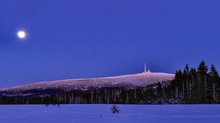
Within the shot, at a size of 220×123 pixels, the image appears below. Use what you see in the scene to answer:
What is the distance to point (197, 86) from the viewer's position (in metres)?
74.7

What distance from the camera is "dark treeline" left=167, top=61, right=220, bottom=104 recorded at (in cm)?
7338

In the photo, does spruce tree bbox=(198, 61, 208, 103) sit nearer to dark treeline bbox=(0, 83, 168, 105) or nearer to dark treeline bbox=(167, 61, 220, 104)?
dark treeline bbox=(167, 61, 220, 104)

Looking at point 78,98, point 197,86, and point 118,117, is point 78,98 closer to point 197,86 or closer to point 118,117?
point 197,86

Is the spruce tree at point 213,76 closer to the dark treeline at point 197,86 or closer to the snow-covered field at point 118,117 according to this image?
the dark treeline at point 197,86

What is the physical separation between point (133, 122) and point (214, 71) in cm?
6619

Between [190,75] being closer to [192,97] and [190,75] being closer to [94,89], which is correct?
[192,97]

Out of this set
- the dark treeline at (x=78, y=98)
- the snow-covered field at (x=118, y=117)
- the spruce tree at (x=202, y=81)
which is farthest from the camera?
the dark treeline at (x=78, y=98)

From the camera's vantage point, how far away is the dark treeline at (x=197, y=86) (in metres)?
73.4

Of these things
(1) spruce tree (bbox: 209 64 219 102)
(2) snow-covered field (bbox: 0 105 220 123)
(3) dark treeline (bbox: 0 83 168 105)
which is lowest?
(3) dark treeline (bbox: 0 83 168 105)

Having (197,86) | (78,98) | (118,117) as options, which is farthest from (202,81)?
(78,98)

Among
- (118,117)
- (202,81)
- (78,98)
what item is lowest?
(78,98)

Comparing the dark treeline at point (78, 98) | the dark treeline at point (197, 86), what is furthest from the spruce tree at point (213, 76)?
the dark treeline at point (78, 98)

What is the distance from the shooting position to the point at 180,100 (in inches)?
2906

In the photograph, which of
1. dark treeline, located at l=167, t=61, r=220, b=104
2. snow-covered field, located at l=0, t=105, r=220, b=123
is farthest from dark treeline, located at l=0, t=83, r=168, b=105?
snow-covered field, located at l=0, t=105, r=220, b=123
